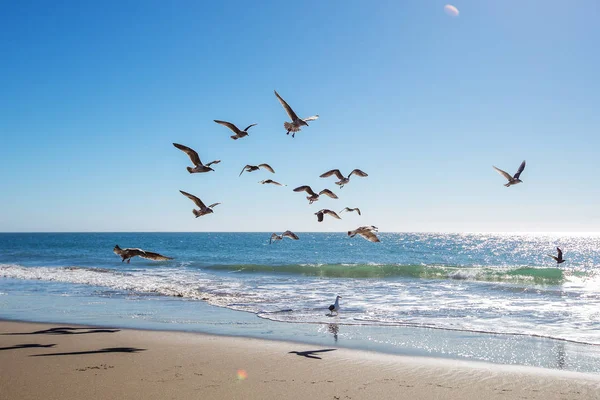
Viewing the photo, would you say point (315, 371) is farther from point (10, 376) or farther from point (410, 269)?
point (410, 269)

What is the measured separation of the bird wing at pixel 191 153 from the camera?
33.8 feet

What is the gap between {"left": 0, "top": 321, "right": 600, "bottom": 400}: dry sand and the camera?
7.15 metres

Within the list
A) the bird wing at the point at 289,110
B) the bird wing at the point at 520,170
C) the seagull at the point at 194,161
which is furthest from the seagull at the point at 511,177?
Answer: the seagull at the point at 194,161

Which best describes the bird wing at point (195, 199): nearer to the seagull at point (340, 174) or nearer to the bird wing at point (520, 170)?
the seagull at point (340, 174)

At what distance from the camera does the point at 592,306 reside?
56.4 ft

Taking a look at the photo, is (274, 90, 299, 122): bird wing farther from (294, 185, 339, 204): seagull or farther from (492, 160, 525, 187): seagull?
(492, 160, 525, 187): seagull

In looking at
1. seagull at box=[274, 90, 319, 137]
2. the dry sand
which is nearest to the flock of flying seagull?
seagull at box=[274, 90, 319, 137]

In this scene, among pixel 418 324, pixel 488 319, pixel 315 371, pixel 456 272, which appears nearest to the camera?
pixel 315 371

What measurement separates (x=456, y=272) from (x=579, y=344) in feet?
75.5

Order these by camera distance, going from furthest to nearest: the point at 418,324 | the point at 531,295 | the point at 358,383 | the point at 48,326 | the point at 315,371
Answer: the point at 531,295 → the point at 418,324 → the point at 48,326 → the point at 315,371 → the point at 358,383

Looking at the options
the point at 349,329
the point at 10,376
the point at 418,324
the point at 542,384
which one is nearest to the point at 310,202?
the point at 349,329

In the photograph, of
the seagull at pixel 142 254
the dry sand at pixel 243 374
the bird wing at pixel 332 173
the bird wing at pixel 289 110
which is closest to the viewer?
the dry sand at pixel 243 374

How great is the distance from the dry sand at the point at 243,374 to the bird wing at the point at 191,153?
149 inches

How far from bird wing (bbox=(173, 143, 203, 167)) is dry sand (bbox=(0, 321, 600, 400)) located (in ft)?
12.4
